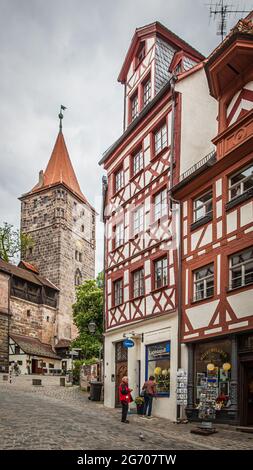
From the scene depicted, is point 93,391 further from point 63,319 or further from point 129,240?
point 63,319

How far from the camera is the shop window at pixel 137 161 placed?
24898mm

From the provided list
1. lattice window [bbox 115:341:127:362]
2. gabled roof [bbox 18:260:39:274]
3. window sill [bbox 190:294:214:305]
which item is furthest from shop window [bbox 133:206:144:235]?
gabled roof [bbox 18:260:39:274]

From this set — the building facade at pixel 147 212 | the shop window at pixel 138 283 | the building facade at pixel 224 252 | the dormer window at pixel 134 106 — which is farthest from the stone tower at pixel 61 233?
the building facade at pixel 224 252

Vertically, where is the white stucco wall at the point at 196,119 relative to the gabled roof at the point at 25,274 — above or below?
above

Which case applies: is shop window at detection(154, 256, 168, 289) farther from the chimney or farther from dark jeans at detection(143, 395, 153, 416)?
the chimney

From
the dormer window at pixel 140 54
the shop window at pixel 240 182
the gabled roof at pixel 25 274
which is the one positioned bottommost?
the shop window at pixel 240 182

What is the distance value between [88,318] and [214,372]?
3228cm

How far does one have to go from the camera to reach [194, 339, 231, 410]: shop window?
54.2 feet

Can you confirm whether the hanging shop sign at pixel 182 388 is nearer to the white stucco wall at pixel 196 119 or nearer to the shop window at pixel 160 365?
the shop window at pixel 160 365

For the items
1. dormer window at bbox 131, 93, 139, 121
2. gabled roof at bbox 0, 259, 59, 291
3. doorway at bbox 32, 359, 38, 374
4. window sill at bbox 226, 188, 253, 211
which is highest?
dormer window at bbox 131, 93, 139, 121

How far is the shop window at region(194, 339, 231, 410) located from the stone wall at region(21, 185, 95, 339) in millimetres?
55772

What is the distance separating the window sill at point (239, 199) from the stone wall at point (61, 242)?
5734cm

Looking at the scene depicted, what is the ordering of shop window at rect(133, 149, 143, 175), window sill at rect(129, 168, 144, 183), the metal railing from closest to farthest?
1. the metal railing
2. window sill at rect(129, 168, 144, 183)
3. shop window at rect(133, 149, 143, 175)
